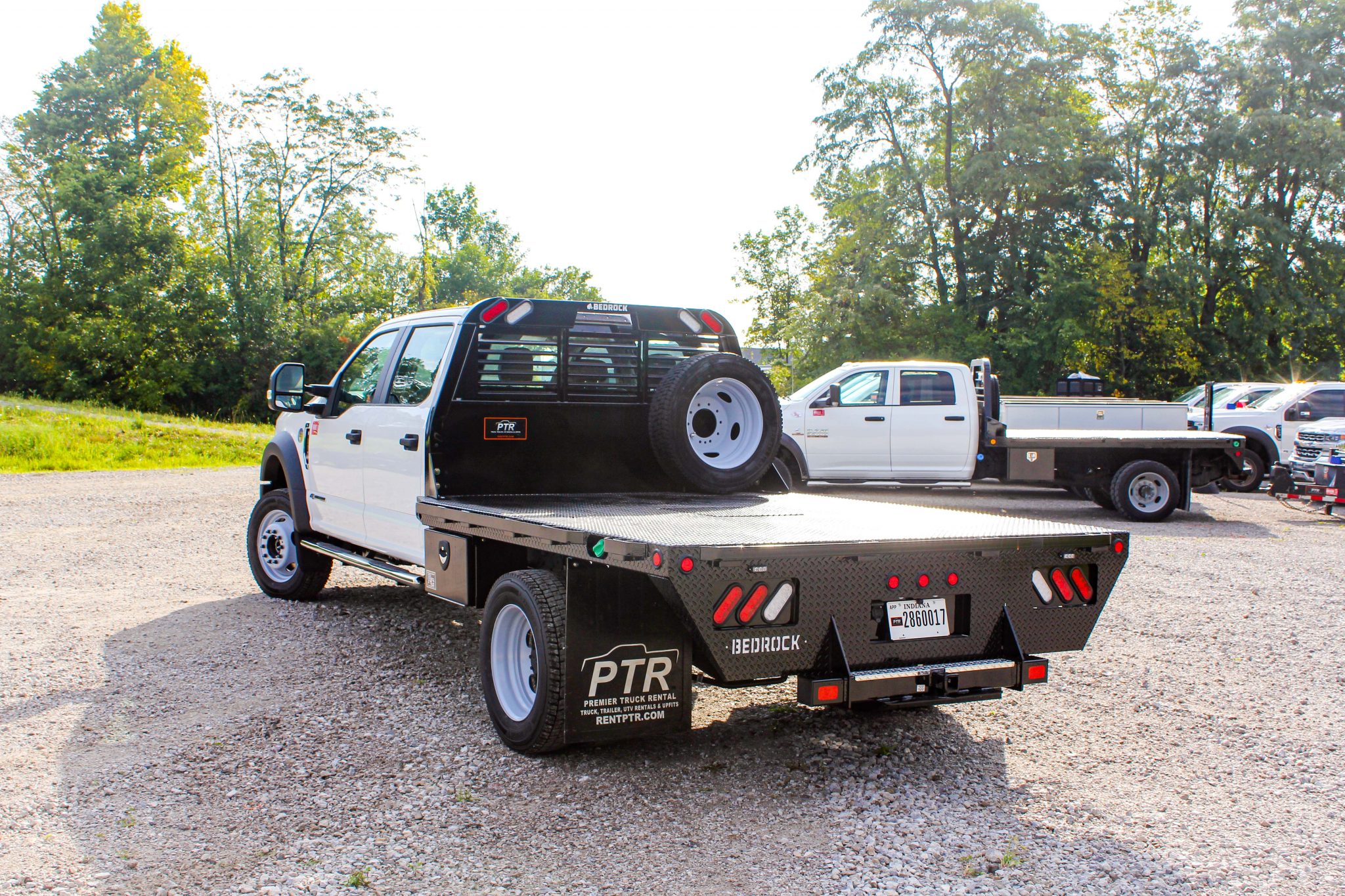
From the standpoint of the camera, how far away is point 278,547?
804cm

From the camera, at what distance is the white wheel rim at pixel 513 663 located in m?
4.55

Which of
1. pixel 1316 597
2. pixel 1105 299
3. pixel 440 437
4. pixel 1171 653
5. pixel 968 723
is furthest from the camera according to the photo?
pixel 1105 299

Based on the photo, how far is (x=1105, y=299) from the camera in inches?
1287

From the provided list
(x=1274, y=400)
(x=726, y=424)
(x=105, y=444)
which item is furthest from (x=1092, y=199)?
(x=726, y=424)

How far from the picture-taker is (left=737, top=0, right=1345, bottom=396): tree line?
32.8m

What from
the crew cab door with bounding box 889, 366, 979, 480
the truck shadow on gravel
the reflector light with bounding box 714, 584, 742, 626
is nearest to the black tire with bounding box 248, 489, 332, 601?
the truck shadow on gravel

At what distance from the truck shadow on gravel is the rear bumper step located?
390 mm

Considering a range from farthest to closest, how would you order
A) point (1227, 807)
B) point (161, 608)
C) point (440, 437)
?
point (161, 608) < point (440, 437) < point (1227, 807)

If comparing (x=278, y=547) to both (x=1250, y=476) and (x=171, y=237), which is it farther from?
(x=171, y=237)

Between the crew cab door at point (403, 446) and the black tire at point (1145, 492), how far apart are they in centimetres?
1000

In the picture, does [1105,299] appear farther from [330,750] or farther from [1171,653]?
[330,750]

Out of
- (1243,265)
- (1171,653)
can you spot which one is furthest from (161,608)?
(1243,265)

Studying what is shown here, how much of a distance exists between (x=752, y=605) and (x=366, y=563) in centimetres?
329

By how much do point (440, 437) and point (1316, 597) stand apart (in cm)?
691
